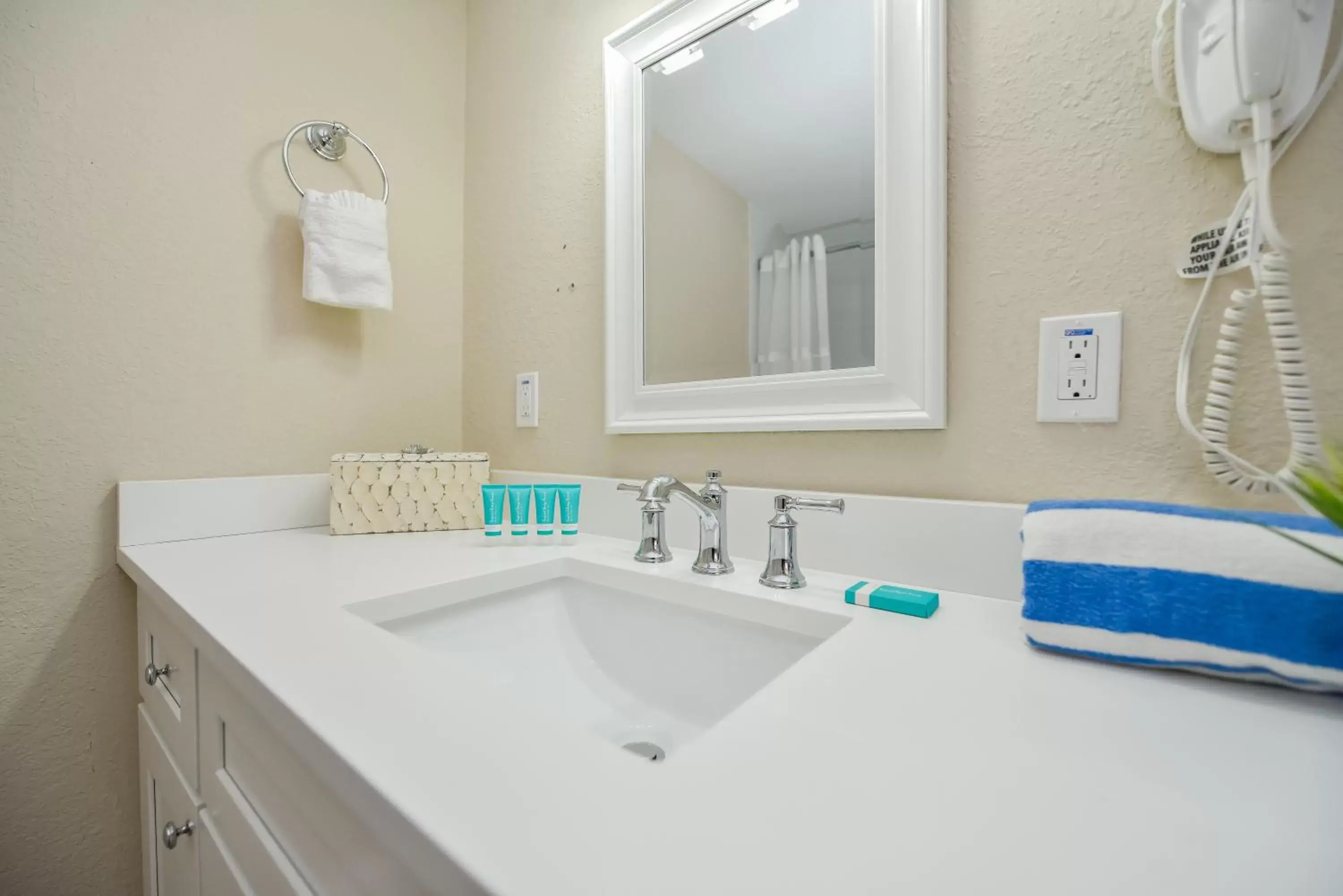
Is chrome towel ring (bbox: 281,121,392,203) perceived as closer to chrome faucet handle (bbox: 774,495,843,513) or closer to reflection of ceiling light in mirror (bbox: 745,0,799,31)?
reflection of ceiling light in mirror (bbox: 745,0,799,31)

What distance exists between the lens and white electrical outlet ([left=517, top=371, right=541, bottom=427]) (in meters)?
1.14

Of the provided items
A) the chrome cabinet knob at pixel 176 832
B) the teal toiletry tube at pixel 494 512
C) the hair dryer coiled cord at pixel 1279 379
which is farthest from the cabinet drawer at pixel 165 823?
the hair dryer coiled cord at pixel 1279 379

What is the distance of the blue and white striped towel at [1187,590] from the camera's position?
381mm

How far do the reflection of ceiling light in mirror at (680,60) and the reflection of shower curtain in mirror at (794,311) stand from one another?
39 cm

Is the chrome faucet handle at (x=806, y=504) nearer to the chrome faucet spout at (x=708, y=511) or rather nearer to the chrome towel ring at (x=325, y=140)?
the chrome faucet spout at (x=708, y=511)

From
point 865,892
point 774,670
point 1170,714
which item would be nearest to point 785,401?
point 774,670

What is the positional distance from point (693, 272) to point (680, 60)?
0.35 metres

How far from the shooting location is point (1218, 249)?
1.69ft

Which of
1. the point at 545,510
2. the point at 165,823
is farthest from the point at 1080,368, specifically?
the point at 165,823

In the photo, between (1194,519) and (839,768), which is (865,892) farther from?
(1194,519)

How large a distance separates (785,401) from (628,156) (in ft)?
1.78

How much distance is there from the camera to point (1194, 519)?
1.42 feet

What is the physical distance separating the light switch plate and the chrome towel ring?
1.18m

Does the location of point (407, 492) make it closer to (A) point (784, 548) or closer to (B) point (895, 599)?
(A) point (784, 548)
